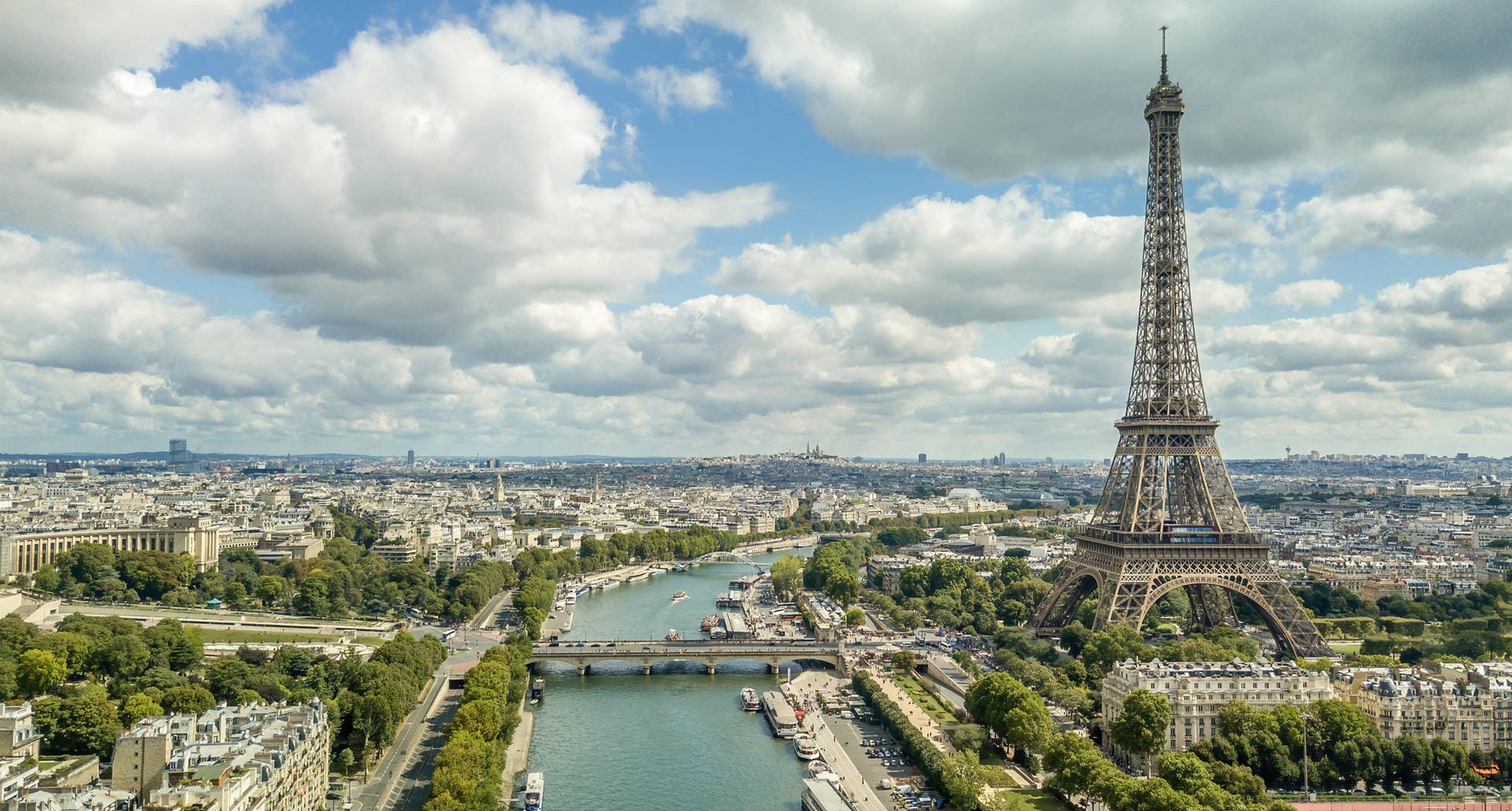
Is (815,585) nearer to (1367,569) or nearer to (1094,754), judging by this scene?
(1367,569)

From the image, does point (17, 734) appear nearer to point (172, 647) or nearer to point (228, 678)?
point (228, 678)

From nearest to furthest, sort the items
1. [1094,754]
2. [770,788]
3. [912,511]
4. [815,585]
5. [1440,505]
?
[1094,754] → [770,788] → [815,585] → [1440,505] → [912,511]

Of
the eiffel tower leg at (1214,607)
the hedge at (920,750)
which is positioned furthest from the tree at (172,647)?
the eiffel tower leg at (1214,607)

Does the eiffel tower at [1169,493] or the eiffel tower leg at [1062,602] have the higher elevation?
the eiffel tower at [1169,493]

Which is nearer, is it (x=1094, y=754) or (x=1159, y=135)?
(x=1094, y=754)

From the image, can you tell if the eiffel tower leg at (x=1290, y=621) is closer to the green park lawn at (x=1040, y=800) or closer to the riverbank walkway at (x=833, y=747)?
the riverbank walkway at (x=833, y=747)

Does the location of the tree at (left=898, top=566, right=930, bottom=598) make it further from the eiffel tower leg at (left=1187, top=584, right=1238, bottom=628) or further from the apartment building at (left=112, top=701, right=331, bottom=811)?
the apartment building at (left=112, top=701, right=331, bottom=811)

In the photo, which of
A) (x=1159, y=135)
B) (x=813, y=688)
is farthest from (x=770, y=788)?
(x=1159, y=135)

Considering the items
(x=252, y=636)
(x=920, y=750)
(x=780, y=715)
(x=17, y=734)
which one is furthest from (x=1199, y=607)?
(x=17, y=734)
